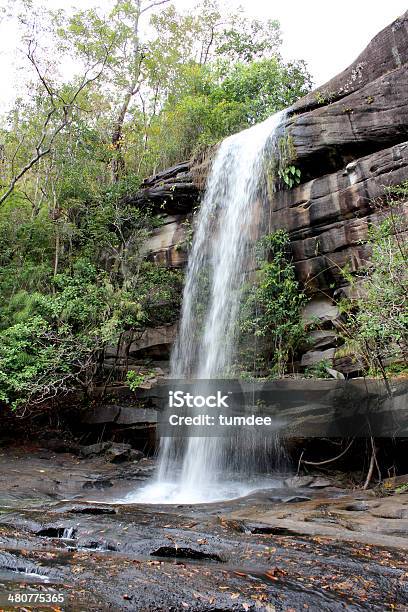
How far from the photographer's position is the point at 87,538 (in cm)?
532

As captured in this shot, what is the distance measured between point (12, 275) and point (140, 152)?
6550 millimetres

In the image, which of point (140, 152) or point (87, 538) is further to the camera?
point (140, 152)

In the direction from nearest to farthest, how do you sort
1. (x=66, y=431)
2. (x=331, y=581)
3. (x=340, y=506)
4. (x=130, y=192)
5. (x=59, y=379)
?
(x=331, y=581) < (x=340, y=506) < (x=59, y=379) < (x=66, y=431) < (x=130, y=192)

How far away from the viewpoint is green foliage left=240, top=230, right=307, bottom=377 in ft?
38.3

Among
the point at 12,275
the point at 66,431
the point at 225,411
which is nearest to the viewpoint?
the point at 225,411

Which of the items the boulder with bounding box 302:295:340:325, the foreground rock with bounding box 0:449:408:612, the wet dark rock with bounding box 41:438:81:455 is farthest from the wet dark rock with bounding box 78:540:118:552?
the boulder with bounding box 302:295:340:325

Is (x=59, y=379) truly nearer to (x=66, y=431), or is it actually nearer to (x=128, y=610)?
(x=66, y=431)

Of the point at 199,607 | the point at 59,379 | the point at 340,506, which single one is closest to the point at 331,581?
the point at 199,607

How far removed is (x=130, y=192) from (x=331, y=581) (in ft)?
44.5

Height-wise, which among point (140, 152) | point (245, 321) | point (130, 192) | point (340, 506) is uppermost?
point (140, 152)

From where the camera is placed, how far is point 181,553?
4758mm

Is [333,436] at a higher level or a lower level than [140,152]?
lower

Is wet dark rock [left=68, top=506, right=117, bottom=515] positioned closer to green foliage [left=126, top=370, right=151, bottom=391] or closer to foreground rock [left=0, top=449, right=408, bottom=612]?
foreground rock [left=0, top=449, right=408, bottom=612]

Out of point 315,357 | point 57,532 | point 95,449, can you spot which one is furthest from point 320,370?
point 57,532
